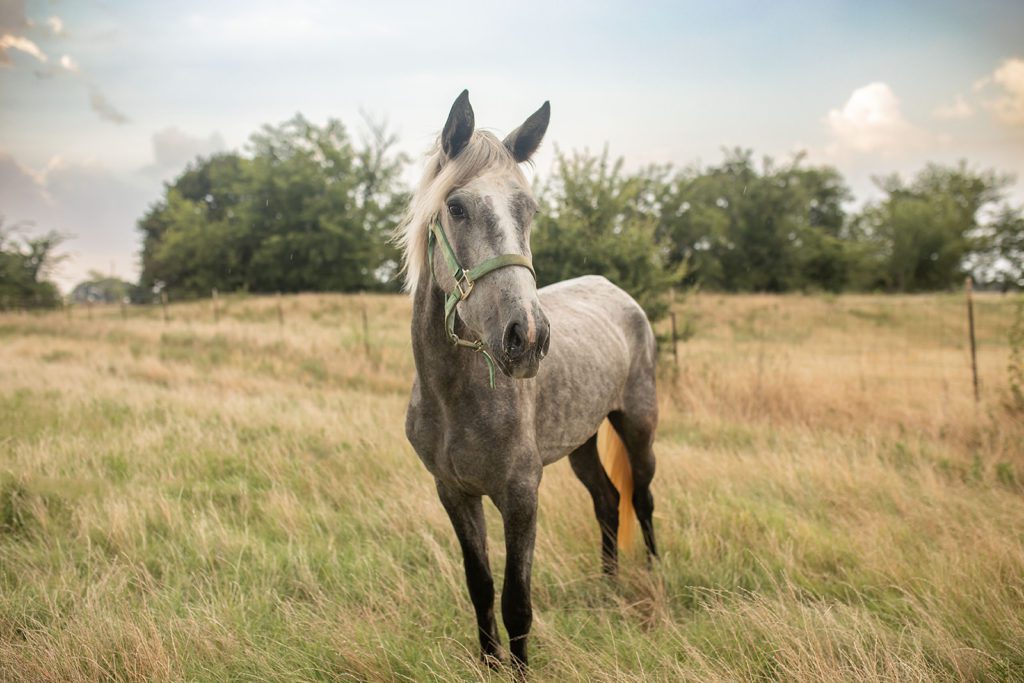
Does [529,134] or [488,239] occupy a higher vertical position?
[529,134]

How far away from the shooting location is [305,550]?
11.9 feet

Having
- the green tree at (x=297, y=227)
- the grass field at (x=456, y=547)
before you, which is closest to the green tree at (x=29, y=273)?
the green tree at (x=297, y=227)

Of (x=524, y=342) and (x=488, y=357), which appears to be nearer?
(x=524, y=342)

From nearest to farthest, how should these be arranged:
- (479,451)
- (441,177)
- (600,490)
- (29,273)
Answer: (441,177) < (479,451) < (600,490) < (29,273)

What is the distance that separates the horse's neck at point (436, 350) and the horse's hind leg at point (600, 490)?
1556mm

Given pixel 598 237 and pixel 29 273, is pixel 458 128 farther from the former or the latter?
pixel 29 273

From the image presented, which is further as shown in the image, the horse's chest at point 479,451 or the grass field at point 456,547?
the grass field at point 456,547

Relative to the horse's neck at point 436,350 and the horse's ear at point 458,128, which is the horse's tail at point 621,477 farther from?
the horse's ear at point 458,128

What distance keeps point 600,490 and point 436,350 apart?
6.04ft

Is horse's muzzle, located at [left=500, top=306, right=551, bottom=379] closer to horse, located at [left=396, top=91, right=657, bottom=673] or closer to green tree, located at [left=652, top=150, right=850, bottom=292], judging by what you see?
horse, located at [left=396, top=91, right=657, bottom=673]

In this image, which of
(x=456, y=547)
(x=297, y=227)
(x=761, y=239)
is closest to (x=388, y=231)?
(x=297, y=227)

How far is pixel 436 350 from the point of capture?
2289 mm

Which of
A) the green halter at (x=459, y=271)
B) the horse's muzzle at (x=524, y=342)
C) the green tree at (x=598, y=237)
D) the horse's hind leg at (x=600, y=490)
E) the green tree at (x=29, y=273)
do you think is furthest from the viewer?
the green tree at (x=29, y=273)

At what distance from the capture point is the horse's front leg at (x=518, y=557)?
230 centimetres
